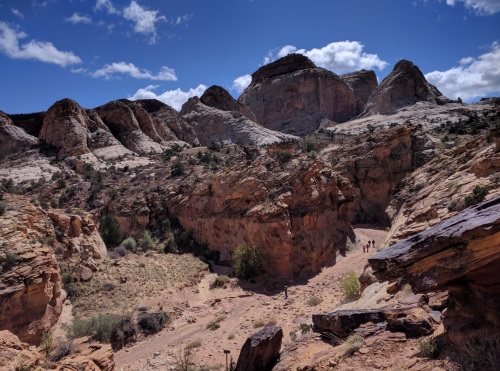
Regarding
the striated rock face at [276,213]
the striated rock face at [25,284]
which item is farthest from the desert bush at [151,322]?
the striated rock face at [276,213]

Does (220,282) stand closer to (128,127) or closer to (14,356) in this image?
(14,356)

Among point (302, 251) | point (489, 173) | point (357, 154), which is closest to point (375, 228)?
point (357, 154)

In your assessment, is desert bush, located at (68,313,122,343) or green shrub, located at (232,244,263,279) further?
green shrub, located at (232,244,263,279)

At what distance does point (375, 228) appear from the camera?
2989 cm

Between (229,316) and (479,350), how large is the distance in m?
12.8

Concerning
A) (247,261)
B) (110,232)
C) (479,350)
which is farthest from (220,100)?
(479,350)

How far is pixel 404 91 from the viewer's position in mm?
57781

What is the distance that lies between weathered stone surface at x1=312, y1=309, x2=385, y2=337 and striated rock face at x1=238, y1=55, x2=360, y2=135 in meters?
65.2

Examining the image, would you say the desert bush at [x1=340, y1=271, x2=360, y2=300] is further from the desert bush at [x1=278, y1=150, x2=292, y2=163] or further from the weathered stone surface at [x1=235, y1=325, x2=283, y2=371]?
the desert bush at [x1=278, y1=150, x2=292, y2=163]

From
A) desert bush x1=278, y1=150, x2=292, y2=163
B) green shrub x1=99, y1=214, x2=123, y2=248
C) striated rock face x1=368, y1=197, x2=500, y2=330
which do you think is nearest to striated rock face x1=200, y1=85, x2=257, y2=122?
desert bush x1=278, y1=150, x2=292, y2=163

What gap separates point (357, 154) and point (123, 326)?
88.3 feet

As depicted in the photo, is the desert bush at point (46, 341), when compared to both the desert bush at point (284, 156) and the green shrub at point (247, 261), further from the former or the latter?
the desert bush at point (284, 156)

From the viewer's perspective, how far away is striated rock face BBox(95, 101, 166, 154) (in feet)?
140

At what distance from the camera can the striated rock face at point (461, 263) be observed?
4.85m
